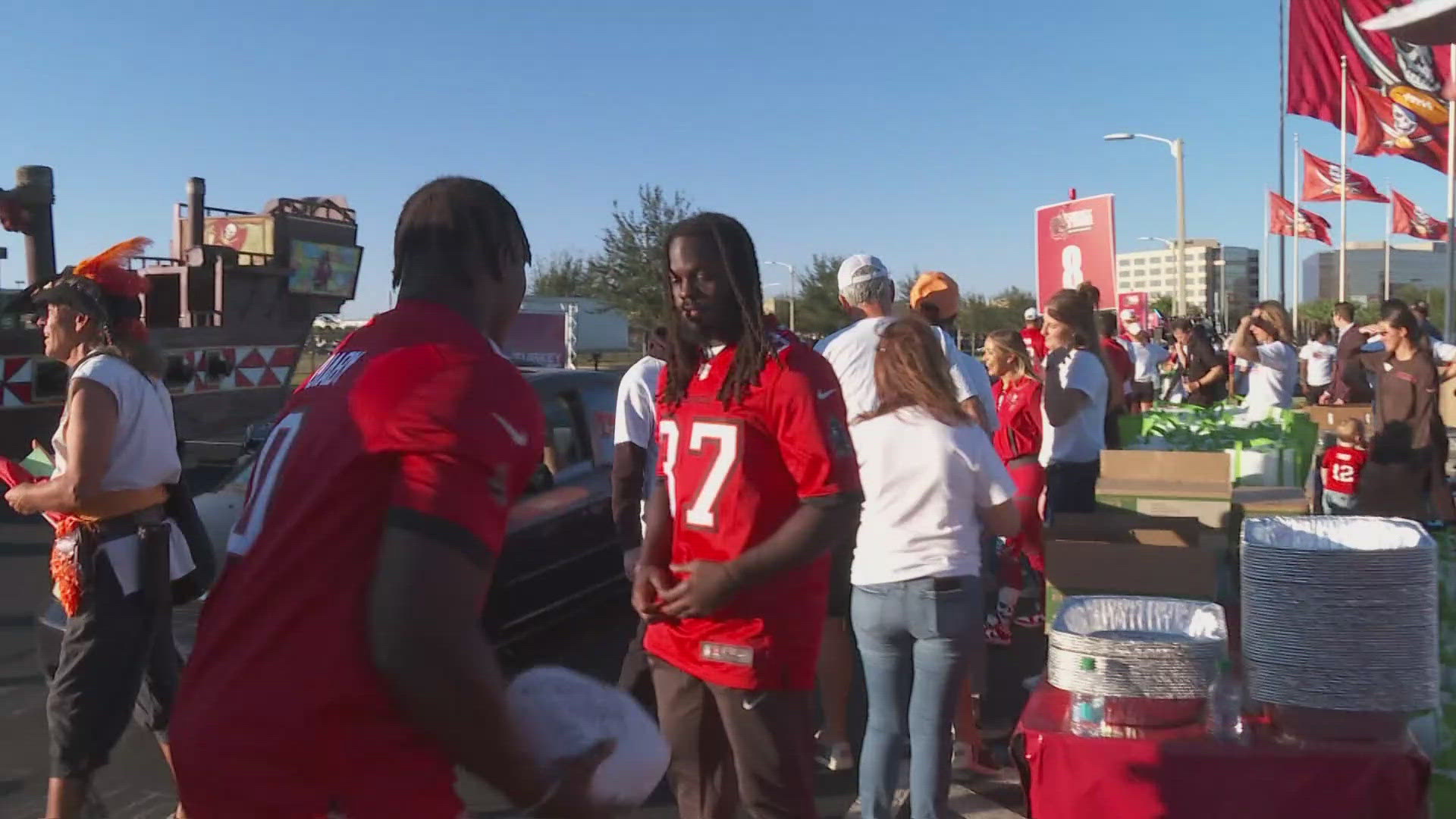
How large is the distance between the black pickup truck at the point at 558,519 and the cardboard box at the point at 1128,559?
90.3 inches

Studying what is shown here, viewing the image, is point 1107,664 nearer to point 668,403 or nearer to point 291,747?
point 668,403

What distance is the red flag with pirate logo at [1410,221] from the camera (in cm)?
2652

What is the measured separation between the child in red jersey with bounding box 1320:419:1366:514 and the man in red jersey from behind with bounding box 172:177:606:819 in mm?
7330

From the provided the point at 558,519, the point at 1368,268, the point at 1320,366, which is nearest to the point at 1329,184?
the point at 1320,366

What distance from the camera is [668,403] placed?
2.94 metres

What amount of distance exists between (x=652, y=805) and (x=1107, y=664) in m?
2.00

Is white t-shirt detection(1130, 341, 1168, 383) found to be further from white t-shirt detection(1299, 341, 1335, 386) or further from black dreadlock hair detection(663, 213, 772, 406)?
black dreadlock hair detection(663, 213, 772, 406)

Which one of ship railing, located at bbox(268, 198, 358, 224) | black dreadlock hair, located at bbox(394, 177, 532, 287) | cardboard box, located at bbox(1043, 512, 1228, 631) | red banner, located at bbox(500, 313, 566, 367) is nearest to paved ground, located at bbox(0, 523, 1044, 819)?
cardboard box, located at bbox(1043, 512, 1228, 631)

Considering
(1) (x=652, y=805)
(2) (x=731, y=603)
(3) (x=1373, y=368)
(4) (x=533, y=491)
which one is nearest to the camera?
(2) (x=731, y=603)

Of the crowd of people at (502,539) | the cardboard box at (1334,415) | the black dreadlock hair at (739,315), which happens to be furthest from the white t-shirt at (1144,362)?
the black dreadlock hair at (739,315)

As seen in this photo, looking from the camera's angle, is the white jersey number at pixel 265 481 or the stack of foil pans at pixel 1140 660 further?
the stack of foil pans at pixel 1140 660

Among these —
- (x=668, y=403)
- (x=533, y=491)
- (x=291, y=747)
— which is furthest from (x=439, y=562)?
(x=533, y=491)

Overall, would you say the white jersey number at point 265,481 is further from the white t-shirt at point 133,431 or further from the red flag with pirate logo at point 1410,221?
the red flag with pirate logo at point 1410,221

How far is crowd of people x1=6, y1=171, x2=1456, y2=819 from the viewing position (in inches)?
56.7
